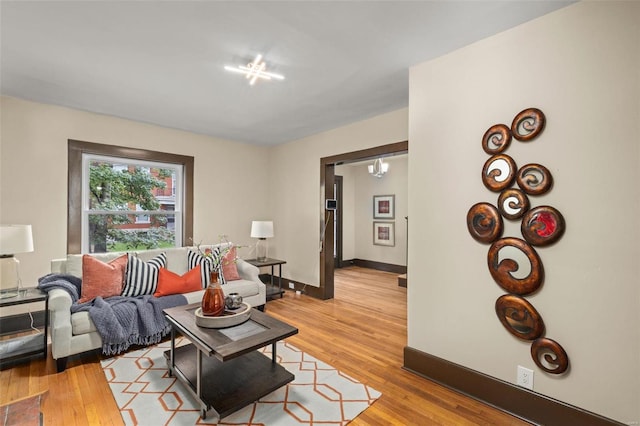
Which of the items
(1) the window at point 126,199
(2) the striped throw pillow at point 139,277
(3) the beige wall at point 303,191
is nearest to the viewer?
(2) the striped throw pillow at point 139,277

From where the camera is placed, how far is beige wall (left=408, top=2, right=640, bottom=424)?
1.67 metres

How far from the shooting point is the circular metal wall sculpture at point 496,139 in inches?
81.4

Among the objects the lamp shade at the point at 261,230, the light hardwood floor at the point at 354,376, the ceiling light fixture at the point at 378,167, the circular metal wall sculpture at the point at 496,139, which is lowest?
the light hardwood floor at the point at 354,376

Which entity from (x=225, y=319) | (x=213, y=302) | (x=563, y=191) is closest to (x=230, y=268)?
(x=213, y=302)

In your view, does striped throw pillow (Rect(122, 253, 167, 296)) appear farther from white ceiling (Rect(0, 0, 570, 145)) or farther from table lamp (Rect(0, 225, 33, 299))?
white ceiling (Rect(0, 0, 570, 145))

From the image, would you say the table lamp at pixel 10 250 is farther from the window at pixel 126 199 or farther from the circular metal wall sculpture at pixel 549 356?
the circular metal wall sculpture at pixel 549 356

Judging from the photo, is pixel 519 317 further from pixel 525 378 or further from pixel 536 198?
pixel 536 198

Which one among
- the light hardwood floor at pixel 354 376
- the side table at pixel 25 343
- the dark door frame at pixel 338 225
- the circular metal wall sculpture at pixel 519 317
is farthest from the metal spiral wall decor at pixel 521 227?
the dark door frame at pixel 338 225

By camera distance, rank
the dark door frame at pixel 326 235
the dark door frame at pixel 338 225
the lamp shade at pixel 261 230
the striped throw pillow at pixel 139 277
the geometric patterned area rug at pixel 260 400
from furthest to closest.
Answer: the dark door frame at pixel 338 225 < the lamp shade at pixel 261 230 < the dark door frame at pixel 326 235 < the striped throw pillow at pixel 139 277 < the geometric patterned area rug at pixel 260 400

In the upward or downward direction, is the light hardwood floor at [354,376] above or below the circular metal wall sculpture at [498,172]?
below

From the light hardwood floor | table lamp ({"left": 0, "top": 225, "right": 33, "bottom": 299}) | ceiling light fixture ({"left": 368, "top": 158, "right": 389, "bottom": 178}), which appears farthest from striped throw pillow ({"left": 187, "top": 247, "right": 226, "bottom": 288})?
ceiling light fixture ({"left": 368, "top": 158, "right": 389, "bottom": 178})

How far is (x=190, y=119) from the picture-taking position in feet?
13.1

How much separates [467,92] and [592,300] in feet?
5.20

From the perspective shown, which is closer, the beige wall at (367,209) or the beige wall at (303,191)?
the beige wall at (303,191)
